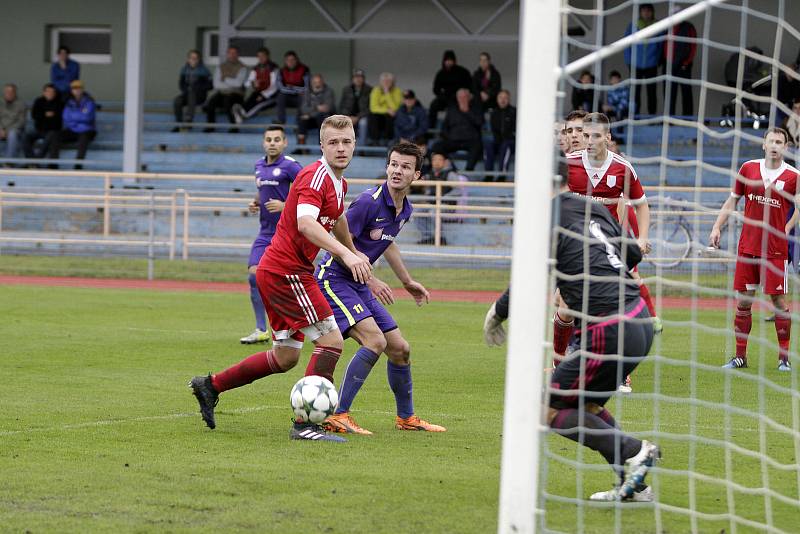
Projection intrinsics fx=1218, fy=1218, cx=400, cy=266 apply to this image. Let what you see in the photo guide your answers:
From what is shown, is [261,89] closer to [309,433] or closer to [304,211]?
[304,211]

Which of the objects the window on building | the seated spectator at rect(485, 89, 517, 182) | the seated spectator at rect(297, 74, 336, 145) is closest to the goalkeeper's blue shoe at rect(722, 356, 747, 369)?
the seated spectator at rect(485, 89, 517, 182)

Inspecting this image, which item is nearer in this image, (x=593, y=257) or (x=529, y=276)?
(x=529, y=276)

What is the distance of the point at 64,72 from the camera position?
2688 cm

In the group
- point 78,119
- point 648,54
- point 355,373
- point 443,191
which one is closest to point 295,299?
point 355,373

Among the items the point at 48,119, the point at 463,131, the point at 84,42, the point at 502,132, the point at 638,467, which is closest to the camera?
the point at 638,467

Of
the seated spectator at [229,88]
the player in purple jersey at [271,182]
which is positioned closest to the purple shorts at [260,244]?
the player in purple jersey at [271,182]

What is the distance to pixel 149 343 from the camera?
38.3 ft

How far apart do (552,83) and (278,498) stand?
231 centimetres

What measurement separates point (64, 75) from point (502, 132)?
33.0ft

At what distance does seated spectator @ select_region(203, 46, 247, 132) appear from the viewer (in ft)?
87.8

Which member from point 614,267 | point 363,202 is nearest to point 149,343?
point 363,202

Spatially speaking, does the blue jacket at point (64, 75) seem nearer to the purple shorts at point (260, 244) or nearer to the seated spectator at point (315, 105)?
the seated spectator at point (315, 105)

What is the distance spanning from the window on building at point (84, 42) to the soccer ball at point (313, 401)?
81.7ft

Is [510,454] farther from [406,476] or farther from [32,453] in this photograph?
[32,453]
